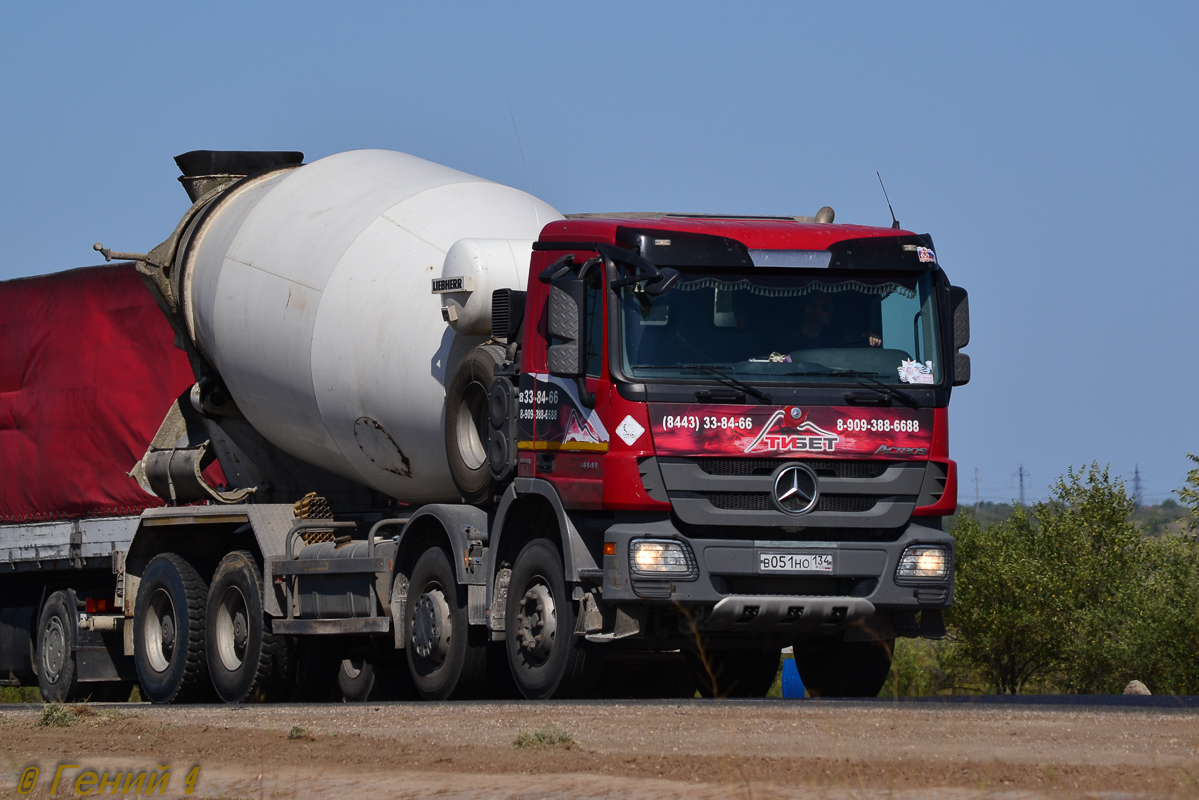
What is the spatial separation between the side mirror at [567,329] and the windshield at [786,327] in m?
0.30

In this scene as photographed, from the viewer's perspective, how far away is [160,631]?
14.6 meters

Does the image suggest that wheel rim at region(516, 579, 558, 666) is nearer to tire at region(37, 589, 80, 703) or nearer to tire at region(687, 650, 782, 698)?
tire at region(687, 650, 782, 698)

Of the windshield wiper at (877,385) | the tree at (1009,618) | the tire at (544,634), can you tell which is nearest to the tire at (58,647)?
the tire at (544,634)

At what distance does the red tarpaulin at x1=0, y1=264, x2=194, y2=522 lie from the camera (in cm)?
1505

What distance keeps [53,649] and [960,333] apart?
9525 mm

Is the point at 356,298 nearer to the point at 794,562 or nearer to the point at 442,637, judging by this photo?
the point at 442,637

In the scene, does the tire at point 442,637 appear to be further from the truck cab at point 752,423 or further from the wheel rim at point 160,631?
the wheel rim at point 160,631

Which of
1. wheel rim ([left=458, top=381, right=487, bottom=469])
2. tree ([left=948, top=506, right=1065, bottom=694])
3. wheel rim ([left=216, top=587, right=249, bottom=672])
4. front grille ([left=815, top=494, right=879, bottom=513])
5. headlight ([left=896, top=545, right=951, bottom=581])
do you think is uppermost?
wheel rim ([left=458, top=381, right=487, bottom=469])

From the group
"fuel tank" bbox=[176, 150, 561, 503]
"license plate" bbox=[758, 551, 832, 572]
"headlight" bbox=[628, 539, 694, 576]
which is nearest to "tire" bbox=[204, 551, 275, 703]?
"fuel tank" bbox=[176, 150, 561, 503]

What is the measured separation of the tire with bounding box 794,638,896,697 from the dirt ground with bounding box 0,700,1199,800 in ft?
5.72

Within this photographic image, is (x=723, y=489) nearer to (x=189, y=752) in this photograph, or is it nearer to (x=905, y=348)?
(x=905, y=348)

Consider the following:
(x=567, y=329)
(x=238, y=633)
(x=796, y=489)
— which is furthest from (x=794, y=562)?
(x=238, y=633)

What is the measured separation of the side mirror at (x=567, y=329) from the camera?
1012 centimetres

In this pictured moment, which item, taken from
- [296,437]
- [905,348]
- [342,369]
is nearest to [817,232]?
[905,348]
